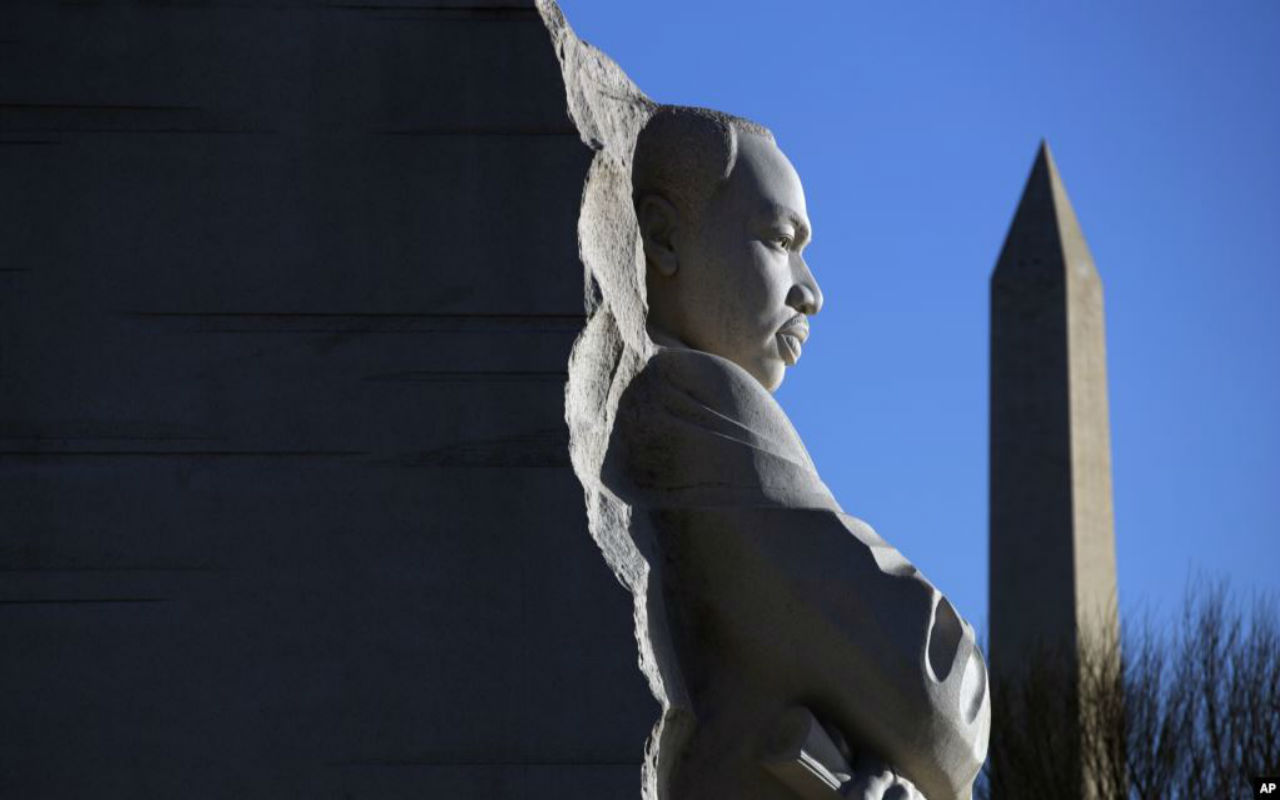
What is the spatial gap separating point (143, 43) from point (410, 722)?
1313 millimetres

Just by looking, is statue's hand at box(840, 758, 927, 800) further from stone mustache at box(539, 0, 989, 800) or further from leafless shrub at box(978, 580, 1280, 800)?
leafless shrub at box(978, 580, 1280, 800)

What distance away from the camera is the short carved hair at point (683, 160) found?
→ 181 inches

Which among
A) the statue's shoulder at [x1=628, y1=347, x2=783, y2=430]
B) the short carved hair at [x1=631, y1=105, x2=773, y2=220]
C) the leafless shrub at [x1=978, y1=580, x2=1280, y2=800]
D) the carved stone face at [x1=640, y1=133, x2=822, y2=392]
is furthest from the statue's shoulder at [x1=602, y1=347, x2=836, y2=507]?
the leafless shrub at [x1=978, y1=580, x2=1280, y2=800]

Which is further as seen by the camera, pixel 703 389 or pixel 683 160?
pixel 683 160

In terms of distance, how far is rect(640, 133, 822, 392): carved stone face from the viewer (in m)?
4.58

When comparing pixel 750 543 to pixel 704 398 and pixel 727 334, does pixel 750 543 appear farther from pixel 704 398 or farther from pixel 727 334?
pixel 727 334

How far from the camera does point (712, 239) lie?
4586 mm

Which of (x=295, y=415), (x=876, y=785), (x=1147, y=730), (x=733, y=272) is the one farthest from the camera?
(x=1147, y=730)

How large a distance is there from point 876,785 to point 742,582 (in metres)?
0.46

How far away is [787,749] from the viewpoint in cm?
402

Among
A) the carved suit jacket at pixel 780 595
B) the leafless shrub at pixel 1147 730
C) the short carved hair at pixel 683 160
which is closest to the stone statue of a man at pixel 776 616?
the carved suit jacket at pixel 780 595

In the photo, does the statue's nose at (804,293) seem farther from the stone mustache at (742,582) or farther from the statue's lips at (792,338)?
the stone mustache at (742,582)

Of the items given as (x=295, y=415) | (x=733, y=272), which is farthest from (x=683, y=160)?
A: (x=295, y=415)

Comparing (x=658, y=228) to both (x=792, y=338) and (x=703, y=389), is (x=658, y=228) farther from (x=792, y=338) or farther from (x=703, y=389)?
(x=703, y=389)
